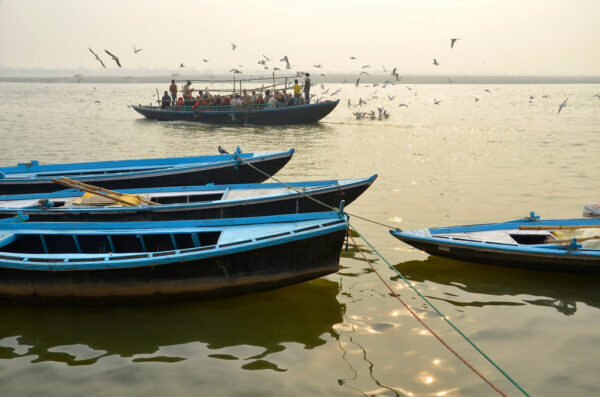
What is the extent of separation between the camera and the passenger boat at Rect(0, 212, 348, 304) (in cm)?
753

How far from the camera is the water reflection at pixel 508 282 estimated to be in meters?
8.11

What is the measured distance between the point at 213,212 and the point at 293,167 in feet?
32.0

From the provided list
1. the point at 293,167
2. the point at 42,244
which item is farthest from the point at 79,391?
the point at 293,167

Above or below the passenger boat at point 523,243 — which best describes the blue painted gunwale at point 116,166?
above

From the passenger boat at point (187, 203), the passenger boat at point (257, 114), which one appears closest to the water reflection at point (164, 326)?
the passenger boat at point (187, 203)

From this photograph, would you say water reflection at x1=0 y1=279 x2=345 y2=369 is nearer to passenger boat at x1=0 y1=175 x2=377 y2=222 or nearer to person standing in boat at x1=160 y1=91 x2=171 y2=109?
passenger boat at x1=0 y1=175 x2=377 y2=222

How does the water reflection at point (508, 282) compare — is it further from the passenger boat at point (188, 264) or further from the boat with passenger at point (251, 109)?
the boat with passenger at point (251, 109)

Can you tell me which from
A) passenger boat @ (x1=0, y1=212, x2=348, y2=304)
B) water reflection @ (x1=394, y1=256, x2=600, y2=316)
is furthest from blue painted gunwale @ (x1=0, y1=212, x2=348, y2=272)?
water reflection @ (x1=394, y1=256, x2=600, y2=316)

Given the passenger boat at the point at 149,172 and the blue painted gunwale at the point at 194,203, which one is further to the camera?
the passenger boat at the point at 149,172

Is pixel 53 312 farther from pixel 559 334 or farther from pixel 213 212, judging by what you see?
pixel 559 334

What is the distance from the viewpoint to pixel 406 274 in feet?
30.2

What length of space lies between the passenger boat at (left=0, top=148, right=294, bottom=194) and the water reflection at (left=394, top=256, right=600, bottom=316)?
494 cm

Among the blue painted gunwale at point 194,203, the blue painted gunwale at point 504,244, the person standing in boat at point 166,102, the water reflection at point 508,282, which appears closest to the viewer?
the water reflection at point 508,282

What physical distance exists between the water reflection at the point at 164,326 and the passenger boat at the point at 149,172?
15.4 feet
